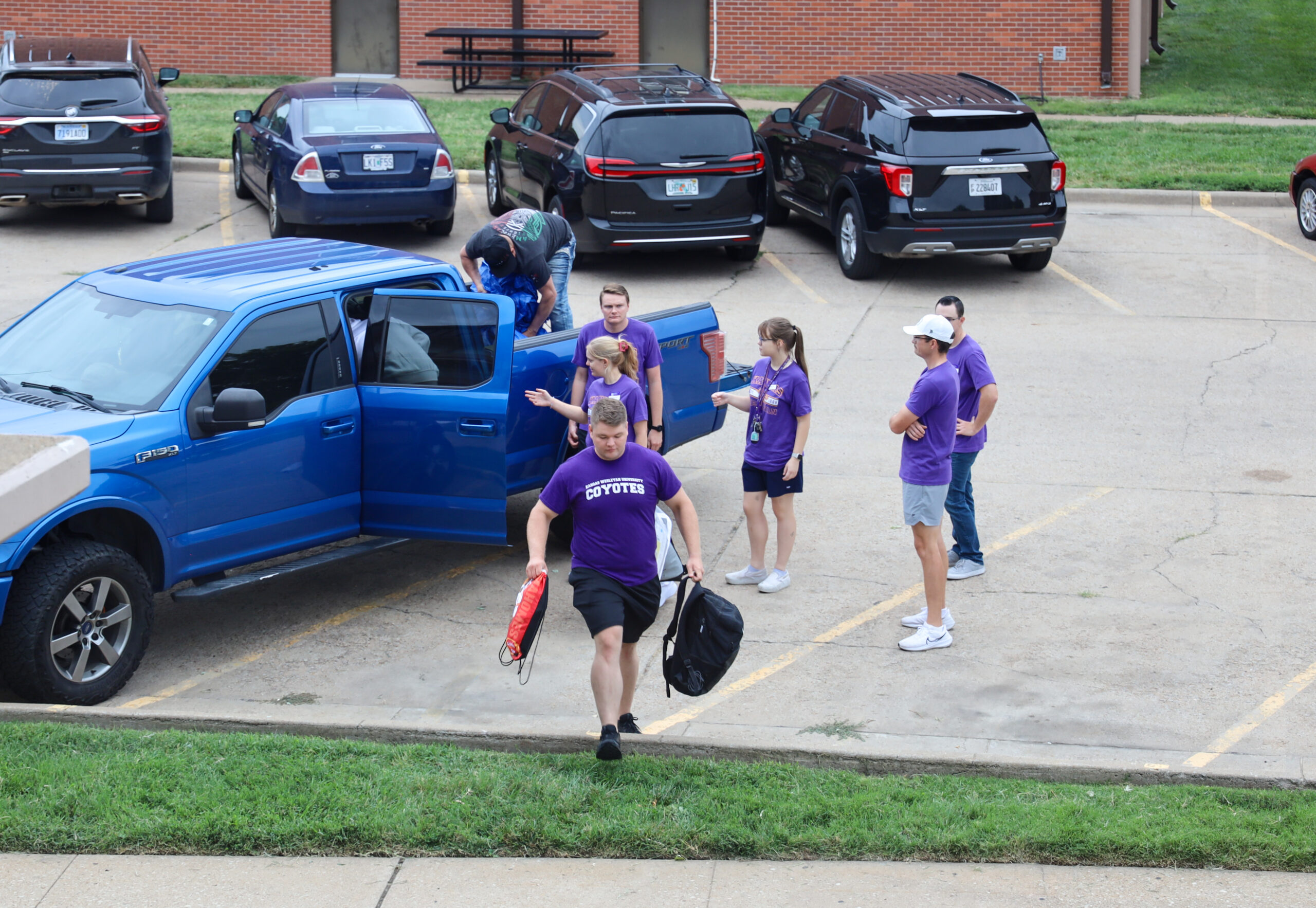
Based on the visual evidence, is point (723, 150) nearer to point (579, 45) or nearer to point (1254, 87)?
point (579, 45)

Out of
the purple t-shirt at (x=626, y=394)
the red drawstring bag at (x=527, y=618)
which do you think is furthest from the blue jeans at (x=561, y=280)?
the red drawstring bag at (x=527, y=618)

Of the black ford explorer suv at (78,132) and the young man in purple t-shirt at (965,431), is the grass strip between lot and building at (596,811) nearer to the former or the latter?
the young man in purple t-shirt at (965,431)

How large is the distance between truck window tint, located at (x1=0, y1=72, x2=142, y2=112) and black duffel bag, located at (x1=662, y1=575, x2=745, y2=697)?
12.3 meters

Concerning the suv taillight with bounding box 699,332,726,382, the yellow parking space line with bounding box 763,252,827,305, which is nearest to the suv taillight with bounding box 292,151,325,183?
the yellow parking space line with bounding box 763,252,827,305

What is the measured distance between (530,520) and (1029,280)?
10580 mm

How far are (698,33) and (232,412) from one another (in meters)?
21.6

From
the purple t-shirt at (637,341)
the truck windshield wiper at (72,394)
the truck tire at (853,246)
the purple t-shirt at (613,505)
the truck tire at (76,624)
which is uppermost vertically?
the truck tire at (853,246)

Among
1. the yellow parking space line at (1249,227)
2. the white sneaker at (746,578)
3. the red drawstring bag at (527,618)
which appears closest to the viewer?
the red drawstring bag at (527,618)

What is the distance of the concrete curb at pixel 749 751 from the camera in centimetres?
572

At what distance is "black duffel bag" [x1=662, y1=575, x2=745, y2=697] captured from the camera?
5789 millimetres

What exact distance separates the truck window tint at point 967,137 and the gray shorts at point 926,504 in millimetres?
7615

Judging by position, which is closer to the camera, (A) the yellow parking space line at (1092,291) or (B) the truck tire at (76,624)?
(B) the truck tire at (76,624)

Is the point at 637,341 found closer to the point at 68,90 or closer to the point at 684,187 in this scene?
the point at 684,187

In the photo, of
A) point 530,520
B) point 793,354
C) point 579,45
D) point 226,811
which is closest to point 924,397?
point 793,354
